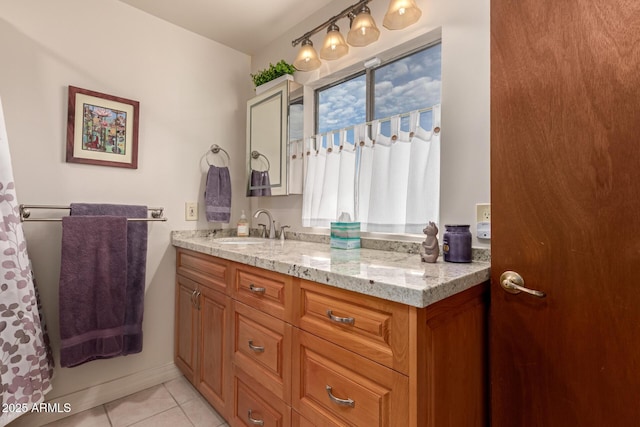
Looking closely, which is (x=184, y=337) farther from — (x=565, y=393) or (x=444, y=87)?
(x=444, y=87)

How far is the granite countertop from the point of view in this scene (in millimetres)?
779

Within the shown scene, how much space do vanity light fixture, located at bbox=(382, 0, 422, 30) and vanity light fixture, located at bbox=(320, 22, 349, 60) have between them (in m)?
0.30

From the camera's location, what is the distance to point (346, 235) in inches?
60.5

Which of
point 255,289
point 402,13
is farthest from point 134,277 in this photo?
point 402,13

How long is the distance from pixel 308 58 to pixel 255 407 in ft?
6.09

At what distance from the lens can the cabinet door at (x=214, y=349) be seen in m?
1.47

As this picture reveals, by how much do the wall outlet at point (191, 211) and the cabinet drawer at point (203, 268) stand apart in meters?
0.26

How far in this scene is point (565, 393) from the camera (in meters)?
0.88

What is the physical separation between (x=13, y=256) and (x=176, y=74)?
1.44 m

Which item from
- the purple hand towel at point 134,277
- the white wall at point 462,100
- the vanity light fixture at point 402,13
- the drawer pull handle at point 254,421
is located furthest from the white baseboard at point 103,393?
the vanity light fixture at point 402,13

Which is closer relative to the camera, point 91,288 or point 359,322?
point 359,322

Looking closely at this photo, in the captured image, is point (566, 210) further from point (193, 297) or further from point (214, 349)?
point (193, 297)

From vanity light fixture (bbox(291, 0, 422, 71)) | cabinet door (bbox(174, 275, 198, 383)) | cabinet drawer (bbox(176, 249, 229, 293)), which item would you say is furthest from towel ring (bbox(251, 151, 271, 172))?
cabinet door (bbox(174, 275, 198, 383))

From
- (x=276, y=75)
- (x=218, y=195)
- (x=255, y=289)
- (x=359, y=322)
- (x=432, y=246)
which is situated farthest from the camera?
(x=218, y=195)
